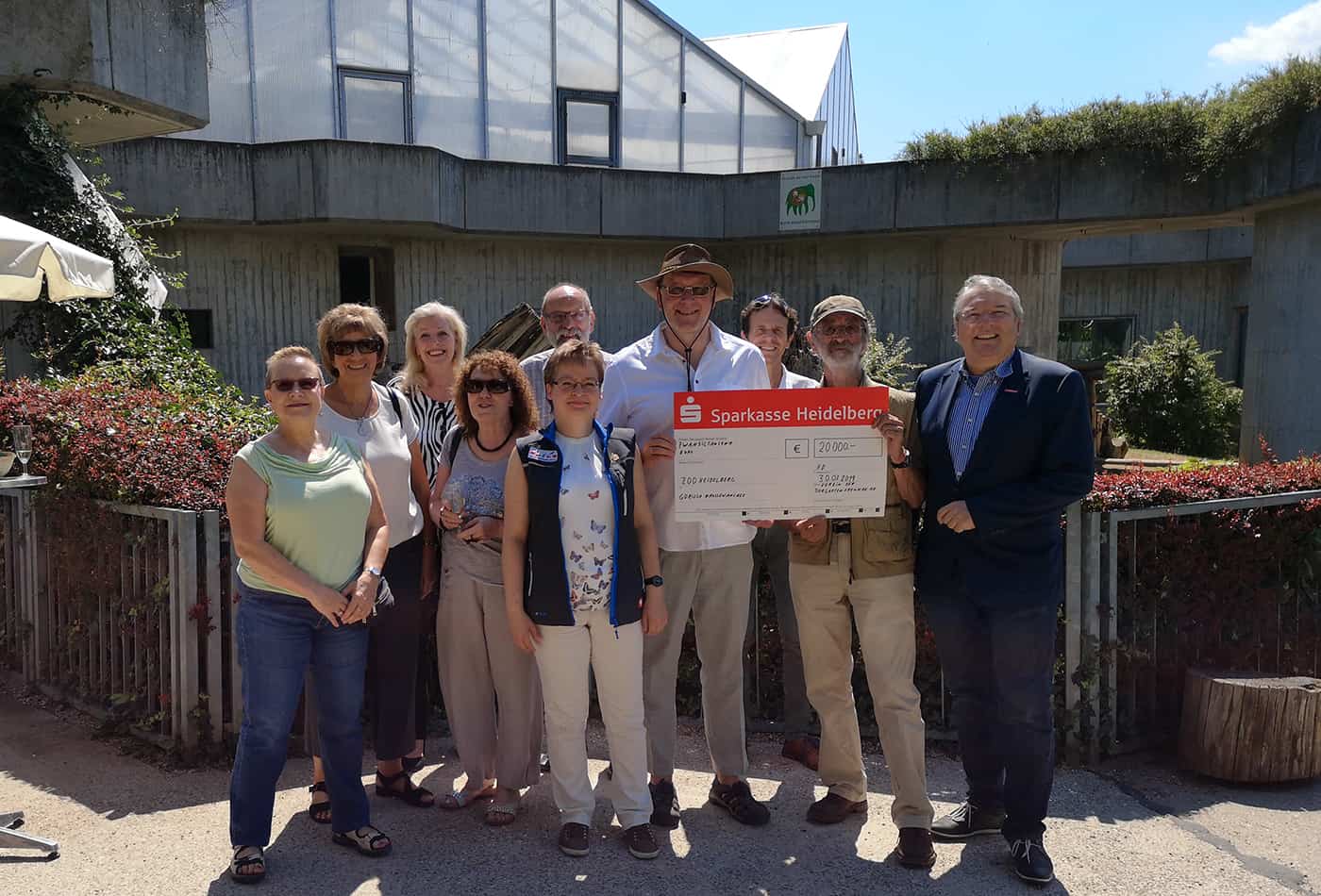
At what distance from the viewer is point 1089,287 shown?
76.8 ft

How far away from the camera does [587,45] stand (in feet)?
63.0

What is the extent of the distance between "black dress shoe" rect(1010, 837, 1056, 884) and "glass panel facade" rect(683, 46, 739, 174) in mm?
17691

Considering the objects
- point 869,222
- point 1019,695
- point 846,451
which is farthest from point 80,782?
point 869,222

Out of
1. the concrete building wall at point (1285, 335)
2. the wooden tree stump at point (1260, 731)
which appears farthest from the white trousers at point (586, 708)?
the concrete building wall at point (1285, 335)

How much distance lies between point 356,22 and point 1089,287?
Answer: 17283 mm

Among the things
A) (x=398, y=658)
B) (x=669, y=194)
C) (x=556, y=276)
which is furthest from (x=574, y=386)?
(x=556, y=276)

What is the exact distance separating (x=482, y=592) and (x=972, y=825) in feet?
7.22

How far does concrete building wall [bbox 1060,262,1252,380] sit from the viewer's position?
73.0 feet

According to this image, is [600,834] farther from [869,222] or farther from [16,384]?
[869,222]

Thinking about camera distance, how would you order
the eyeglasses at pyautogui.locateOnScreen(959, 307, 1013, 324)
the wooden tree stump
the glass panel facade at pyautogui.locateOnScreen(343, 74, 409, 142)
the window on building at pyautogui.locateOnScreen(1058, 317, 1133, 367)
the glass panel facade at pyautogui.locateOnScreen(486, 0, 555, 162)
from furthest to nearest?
1. the window on building at pyautogui.locateOnScreen(1058, 317, 1133, 367)
2. the glass panel facade at pyautogui.locateOnScreen(486, 0, 555, 162)
3. the glass panel facade at pyautogui.locateOnScreen(343, 74, 409, 142)
4. the wooden tree stump
5. the eyeglasses at pyautogui.locateOnScreen(959, 307, 1013, 324)

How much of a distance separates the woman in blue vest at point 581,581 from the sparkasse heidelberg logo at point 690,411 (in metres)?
0.23

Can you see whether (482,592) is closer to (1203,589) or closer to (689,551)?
(689,551)

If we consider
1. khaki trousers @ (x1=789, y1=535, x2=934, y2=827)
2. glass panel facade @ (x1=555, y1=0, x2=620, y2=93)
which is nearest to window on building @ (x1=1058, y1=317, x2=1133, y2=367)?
glass panel facade @ (x1=555, y1=0, x2=620, y2=93)

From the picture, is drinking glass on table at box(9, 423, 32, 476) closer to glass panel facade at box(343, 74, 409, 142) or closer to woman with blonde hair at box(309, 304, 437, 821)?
woman with blonde hair at box(309, 304, 437, 821)
